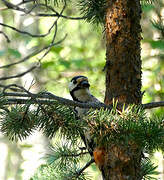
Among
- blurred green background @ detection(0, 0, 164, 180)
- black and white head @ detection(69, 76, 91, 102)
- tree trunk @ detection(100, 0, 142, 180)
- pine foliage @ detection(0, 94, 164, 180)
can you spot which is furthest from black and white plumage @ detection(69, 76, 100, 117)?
pine foliage @ detection(0, 94, 164, 180)

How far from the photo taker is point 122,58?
7.94ft

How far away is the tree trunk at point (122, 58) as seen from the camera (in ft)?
7.79

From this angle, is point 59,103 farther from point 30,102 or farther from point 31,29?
point 31,29

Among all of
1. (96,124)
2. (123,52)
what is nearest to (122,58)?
(123,52)

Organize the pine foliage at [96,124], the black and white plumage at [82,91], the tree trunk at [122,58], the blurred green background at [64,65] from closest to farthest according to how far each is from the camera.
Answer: the pine foliage at [96,124]
the tree trunk at [122,58]
the black and white plumage at [82,91]
the blurred green background at [64,65]

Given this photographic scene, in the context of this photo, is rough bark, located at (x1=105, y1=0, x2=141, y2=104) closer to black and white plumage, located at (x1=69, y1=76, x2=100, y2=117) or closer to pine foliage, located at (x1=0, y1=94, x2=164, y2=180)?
pine foliage, located at (x1=0, y1=94, x2=164, y2=180)

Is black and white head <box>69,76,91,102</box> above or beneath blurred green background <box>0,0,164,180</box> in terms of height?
beneath

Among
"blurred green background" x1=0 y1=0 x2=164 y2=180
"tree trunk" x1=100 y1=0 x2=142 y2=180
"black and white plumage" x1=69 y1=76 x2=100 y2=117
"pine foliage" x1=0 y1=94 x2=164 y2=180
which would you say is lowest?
"pine foliage" x1=0 y1=94 x2=164 y2=180

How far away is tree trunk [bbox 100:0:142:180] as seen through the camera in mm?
2375

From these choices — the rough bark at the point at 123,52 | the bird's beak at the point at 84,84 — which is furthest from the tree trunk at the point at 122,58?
the bird's beak at the point at 84,84

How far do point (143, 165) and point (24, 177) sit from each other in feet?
8.93

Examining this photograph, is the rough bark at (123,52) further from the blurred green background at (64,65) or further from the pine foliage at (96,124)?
the blurred green background at (64,65)

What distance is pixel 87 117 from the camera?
190cm

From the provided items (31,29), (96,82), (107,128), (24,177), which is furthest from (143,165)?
(31,29)
